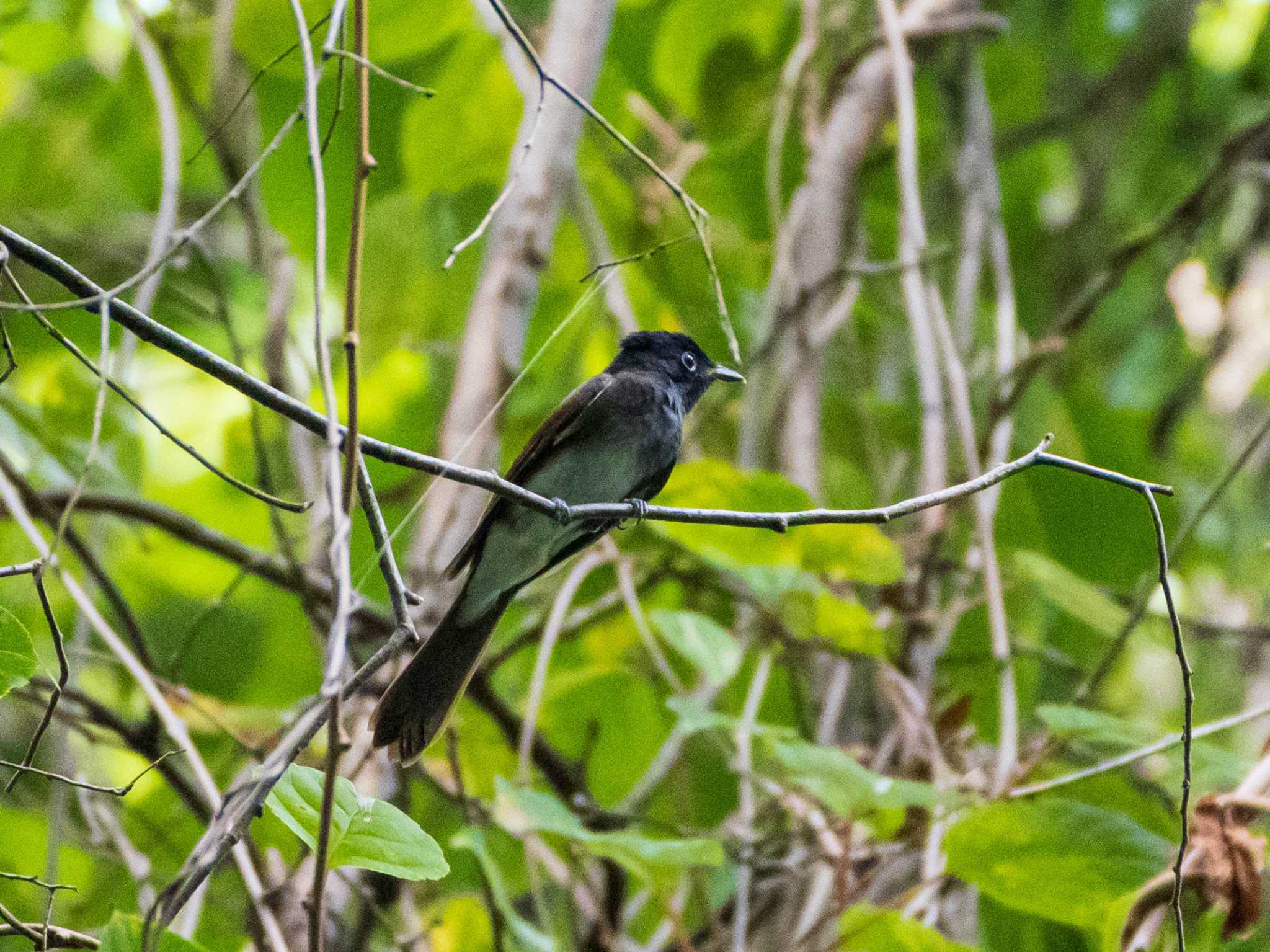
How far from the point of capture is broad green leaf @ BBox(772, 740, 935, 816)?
2.35 metres

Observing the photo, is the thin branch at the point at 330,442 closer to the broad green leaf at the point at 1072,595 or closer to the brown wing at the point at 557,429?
the brown wing at the point at 557,429

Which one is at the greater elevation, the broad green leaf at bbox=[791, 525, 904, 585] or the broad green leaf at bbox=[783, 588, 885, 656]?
the broad green leaf at bbox=[791, 525, 904, 585]

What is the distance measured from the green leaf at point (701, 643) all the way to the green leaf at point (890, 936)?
21.5 inches

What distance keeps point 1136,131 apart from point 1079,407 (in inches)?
61.6

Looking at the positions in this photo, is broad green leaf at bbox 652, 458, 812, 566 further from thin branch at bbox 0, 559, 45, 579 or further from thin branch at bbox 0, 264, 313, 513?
thin branch at bbox 0, 559, 45, 579

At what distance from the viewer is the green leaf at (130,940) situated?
1.52 metres

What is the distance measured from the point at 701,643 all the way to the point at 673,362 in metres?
1.02

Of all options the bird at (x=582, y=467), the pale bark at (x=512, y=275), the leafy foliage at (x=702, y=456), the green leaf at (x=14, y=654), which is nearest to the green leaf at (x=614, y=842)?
the leafy foliage at (x=702, y=456)

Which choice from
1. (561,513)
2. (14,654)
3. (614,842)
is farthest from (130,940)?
(614,842)

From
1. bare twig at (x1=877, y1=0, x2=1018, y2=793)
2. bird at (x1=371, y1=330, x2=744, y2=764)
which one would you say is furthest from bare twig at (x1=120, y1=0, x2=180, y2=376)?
bare twig at (x1=877, y1=0, x2=1018, y2=793)

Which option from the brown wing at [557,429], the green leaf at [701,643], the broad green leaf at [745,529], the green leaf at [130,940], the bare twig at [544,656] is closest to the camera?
the green leaf at [130,940]

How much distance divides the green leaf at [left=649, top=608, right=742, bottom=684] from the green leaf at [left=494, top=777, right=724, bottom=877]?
0.37m

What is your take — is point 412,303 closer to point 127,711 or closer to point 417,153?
point 417,153

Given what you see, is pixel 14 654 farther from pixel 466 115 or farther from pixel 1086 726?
pixel 466 115
